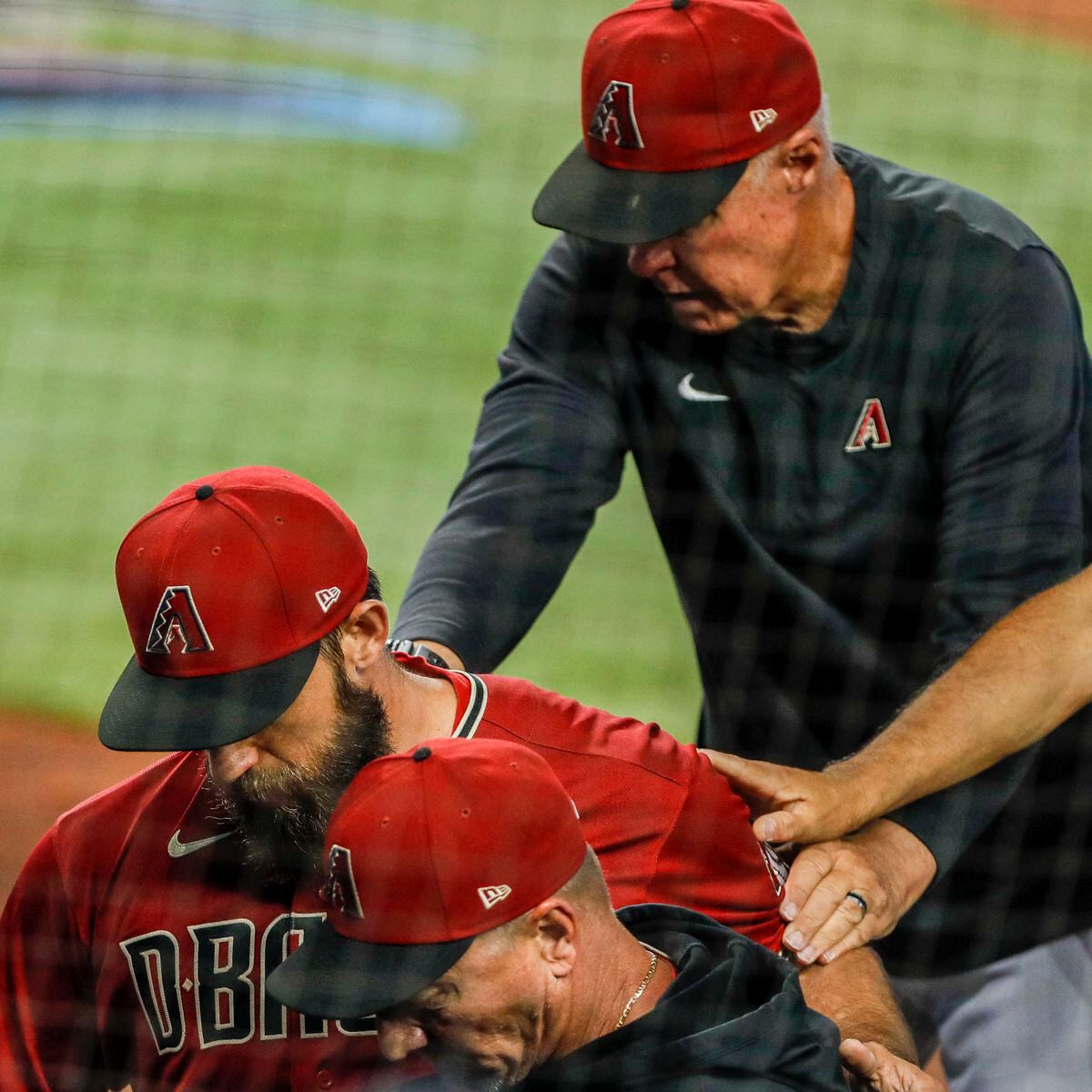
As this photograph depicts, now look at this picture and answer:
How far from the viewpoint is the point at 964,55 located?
36.7 ft

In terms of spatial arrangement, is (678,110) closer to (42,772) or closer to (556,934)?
(556,934)

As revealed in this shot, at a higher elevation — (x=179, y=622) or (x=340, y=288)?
(x=179, y=622)

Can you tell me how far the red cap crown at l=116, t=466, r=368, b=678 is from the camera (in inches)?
78.8

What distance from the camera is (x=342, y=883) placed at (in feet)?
5.79

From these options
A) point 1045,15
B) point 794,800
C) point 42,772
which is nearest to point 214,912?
point 794,800

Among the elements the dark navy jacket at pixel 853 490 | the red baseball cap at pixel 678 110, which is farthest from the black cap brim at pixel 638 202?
the dark navy jacket at pixel 853 490

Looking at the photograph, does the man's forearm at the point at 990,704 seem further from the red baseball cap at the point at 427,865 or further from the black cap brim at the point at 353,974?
the black cap brim at the point at 353,974

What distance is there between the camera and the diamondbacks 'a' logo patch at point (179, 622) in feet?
6.54

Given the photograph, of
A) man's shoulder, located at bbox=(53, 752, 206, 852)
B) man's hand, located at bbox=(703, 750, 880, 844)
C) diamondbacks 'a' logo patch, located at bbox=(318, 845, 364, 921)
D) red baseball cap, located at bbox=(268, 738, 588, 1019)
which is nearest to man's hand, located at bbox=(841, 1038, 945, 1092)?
man's hand, located at bbox=(703, 750, 880, 844)

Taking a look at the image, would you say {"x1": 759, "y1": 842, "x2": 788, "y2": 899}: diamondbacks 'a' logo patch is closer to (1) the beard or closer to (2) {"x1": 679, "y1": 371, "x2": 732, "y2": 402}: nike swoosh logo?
(1) the beard

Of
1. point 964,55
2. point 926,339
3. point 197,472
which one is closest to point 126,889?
point 926,339

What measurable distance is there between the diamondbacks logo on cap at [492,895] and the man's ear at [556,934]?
1.8 inches

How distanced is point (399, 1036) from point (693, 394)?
126 centimetres

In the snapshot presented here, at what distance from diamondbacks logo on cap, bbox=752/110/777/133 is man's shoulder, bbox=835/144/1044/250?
0.84ft
